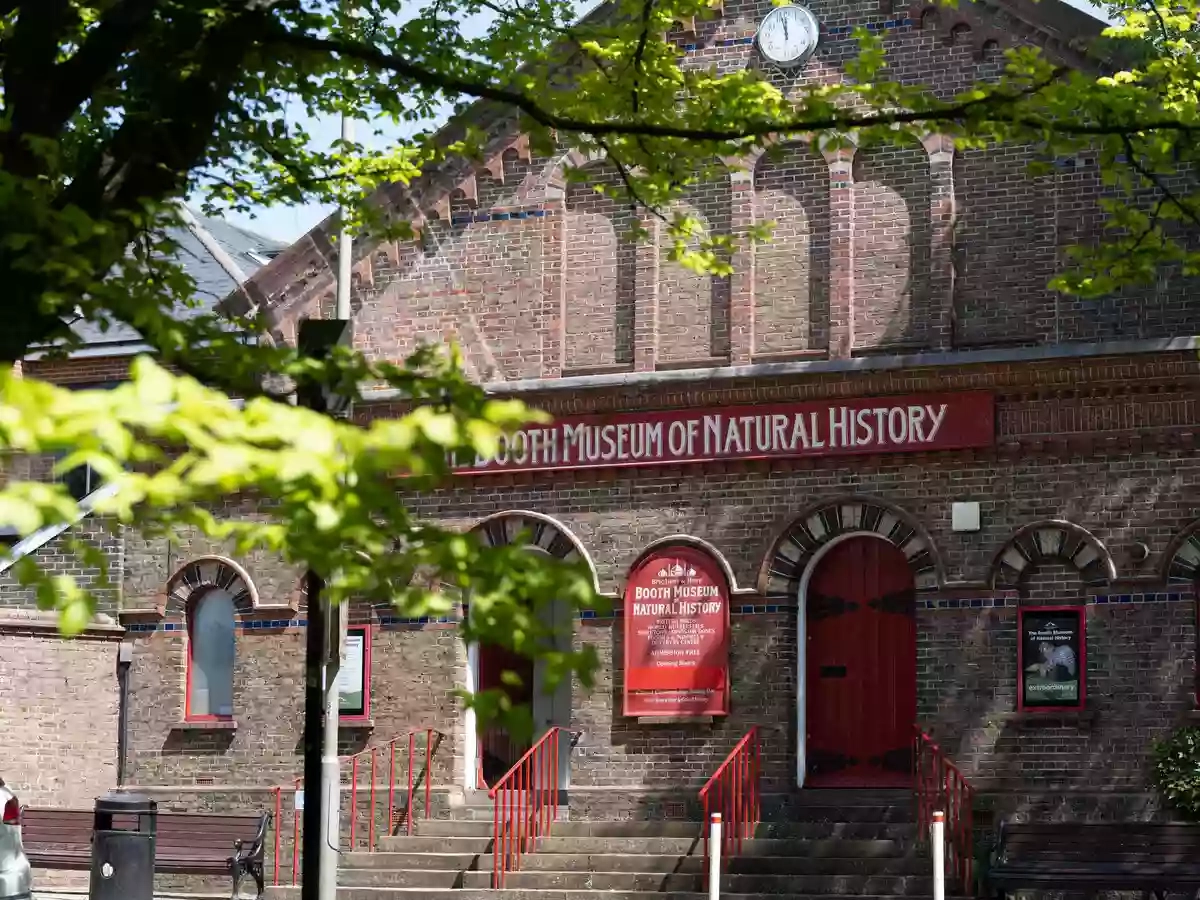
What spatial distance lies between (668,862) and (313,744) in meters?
9.71

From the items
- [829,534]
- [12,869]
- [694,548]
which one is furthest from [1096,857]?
[12,869]

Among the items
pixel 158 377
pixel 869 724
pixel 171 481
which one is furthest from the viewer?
pixel 869 724

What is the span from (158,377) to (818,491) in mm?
16042

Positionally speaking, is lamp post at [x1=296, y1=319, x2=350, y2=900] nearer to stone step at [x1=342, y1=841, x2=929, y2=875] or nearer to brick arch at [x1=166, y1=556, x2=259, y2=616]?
stone step at [x1=342, y1=841, x2=929, y2=875]

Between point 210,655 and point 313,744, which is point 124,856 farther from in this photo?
point 313,744

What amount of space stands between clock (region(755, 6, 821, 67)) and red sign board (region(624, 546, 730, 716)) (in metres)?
5.40

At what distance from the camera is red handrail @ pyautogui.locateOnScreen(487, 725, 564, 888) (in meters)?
19.9


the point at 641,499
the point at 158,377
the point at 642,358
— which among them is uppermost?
the point at 642,358

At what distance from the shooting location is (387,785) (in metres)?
22.2

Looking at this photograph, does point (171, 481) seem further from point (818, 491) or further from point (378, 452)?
point (818, 491)

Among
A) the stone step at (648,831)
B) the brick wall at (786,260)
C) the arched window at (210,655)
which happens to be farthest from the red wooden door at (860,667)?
the arched window at (210,655)

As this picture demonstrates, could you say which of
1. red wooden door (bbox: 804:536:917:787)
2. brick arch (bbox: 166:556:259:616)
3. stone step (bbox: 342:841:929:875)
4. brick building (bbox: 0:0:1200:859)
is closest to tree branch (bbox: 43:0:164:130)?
brick building (bbox: 0:0:1200:859)

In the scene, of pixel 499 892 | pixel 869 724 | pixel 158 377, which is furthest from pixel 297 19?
pixel 869 724

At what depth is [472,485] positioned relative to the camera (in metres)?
22.9
